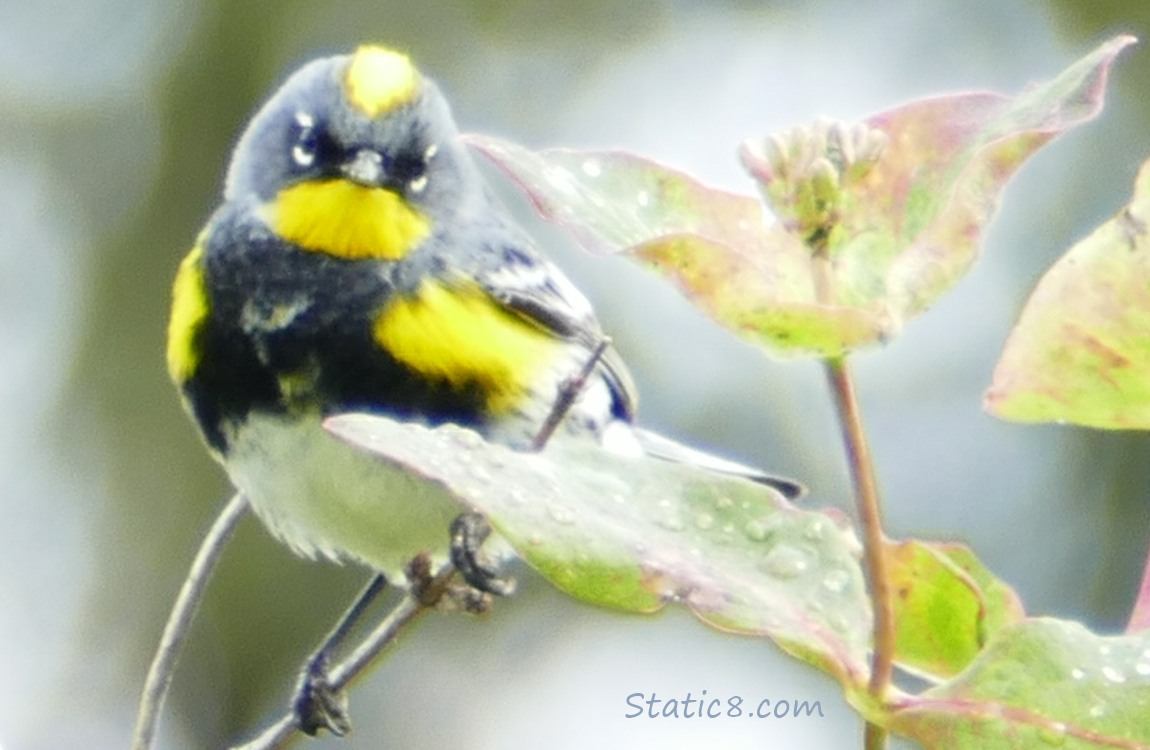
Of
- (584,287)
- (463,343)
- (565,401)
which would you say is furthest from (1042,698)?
(584,287)

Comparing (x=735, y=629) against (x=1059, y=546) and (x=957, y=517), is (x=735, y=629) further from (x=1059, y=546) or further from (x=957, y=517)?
(x=1059, y=546)

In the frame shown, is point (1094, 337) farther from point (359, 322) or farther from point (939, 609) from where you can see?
point (359, 322)

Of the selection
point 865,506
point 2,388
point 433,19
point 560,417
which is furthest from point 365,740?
point 865,506

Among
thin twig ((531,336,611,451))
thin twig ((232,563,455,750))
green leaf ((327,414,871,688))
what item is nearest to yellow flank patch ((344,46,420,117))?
thin twig ((232,563,455,750))

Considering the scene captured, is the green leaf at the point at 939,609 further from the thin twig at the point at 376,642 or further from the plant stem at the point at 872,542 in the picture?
the thin twig at the point at 376,642

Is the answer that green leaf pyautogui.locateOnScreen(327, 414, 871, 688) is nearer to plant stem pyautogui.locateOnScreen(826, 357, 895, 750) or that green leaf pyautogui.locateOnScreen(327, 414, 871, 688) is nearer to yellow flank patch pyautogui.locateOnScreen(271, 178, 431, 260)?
plant stem pyautogui.locateOnScreen(826, 357, 895, 750)

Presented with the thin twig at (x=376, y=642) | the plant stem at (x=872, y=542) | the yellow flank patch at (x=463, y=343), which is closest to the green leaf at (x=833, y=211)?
the plant stem at (x=872, y=542)
